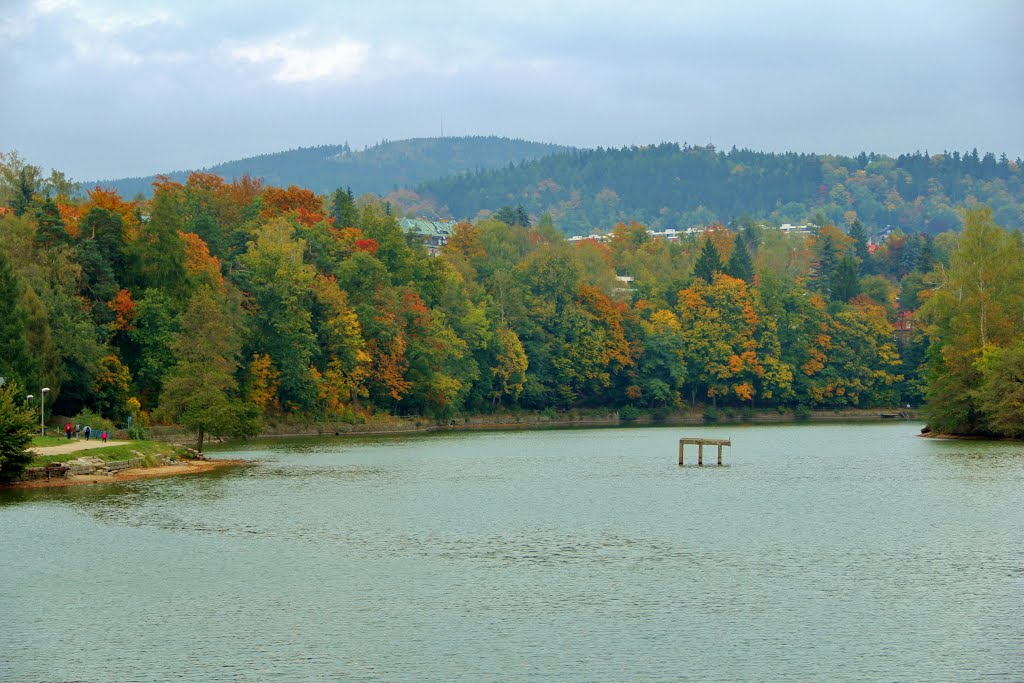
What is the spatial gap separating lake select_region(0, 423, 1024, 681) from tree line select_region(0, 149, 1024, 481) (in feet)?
79.7

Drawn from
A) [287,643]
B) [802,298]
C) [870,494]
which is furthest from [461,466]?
[802,298]

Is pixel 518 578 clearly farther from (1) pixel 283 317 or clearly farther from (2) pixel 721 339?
(2) pixel 721 339

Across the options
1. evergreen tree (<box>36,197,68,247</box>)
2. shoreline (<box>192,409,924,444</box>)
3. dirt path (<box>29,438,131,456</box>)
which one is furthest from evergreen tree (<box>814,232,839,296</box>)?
dirt path (<box>29,438,131,456</box>)

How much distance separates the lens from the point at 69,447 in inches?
2569

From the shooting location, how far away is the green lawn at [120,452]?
58862 mm

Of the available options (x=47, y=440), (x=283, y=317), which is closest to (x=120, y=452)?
(x=47, y=440)

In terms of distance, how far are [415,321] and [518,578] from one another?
274 ft

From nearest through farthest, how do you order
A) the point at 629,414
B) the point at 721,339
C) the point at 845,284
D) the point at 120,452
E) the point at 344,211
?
the point at 120,452 → the point at 344,211 → the point at 629,414 → the point at 721,339 → the point at 845,284

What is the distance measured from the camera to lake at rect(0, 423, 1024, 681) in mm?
27094

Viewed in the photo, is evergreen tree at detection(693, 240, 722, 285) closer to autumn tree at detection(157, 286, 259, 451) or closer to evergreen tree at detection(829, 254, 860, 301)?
evergreen tree at detection(829, 254, 860, 301)

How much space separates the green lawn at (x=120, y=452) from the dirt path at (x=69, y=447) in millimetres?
519

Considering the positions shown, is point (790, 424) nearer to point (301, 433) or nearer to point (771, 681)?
point (301, 433)

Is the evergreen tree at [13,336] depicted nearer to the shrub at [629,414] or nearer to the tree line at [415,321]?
the tree line at [415,321]

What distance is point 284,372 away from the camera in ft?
338
